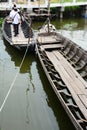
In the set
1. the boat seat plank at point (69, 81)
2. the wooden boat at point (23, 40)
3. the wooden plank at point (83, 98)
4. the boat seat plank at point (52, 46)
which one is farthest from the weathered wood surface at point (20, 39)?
the wooden plank at point (83, 98)

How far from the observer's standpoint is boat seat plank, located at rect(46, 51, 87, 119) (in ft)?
29.2

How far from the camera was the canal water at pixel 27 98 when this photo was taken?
922 cm

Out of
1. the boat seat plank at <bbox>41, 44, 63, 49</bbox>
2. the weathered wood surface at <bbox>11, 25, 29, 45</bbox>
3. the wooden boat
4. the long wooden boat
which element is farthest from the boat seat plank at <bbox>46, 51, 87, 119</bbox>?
the weathered wood surface at <bbox>11, 25, 29, 45</bbox>

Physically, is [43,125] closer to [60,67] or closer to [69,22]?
[60,67]

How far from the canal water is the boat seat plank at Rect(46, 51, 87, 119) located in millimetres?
663

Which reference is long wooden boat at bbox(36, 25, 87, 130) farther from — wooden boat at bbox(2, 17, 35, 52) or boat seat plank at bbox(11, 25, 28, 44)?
boat seat plank at bbox(11, 25, 28, 44)

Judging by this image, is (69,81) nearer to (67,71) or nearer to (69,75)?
(69,75)

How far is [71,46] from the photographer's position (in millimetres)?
13945

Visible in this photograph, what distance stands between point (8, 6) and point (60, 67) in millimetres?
13801

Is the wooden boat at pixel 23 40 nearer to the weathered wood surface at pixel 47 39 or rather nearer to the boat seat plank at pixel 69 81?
the weathered wood surface at pixel 47 39

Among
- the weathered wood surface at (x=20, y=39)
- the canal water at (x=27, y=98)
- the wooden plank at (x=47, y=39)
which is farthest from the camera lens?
the wooden plank at (x=47, y=39)

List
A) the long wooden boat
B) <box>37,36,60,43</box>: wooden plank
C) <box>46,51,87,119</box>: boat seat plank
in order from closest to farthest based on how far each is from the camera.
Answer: the long wooden boat
<box>46,51,87,119</box>: boat seat plank
<box>37,36,60,43</box>: wooden plank

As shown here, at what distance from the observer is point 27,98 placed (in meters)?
10.9

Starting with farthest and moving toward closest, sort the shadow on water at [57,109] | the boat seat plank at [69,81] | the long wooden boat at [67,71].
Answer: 1. the shadow on water at [57,109]
2. the boat seat plank at [69,81]
3. the long wooden boat at [67,71]
